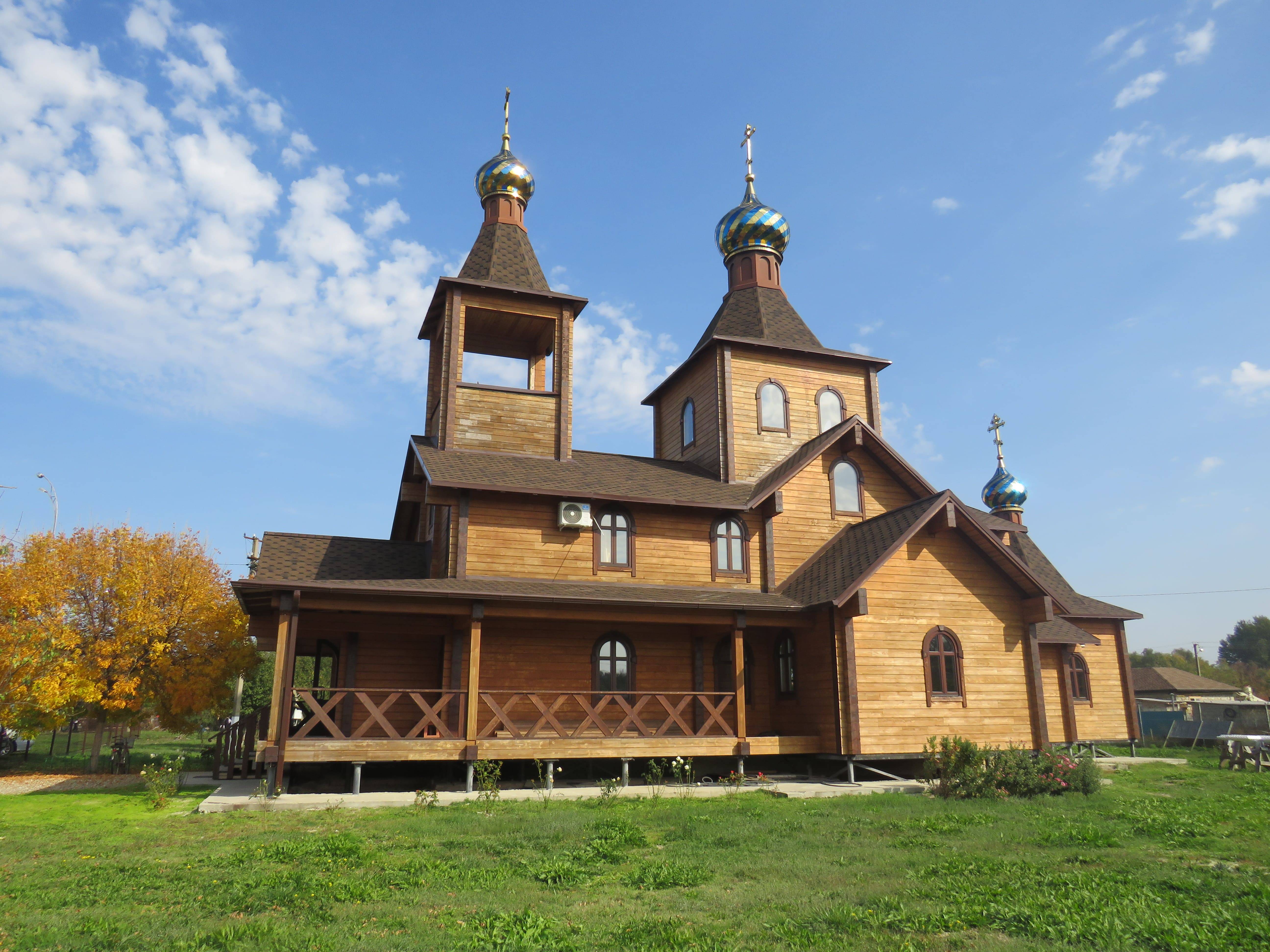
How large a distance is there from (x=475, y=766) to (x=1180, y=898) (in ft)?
35.4

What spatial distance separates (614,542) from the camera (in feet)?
58.7

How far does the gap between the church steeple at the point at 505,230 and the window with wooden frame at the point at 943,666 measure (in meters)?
11.0

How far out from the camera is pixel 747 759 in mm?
17125

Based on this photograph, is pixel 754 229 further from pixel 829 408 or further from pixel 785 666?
pixel 785 666

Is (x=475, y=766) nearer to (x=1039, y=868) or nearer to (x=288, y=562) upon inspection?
(x=288, y=562)

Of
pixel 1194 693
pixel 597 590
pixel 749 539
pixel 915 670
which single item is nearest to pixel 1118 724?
pixel 915 670

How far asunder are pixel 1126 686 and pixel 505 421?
64.5ft

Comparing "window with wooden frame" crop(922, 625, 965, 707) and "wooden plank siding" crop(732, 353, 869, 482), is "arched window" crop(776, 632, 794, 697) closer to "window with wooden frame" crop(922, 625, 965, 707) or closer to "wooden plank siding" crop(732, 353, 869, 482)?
"window with wooden frame" crop(922, 625, 965, 707)

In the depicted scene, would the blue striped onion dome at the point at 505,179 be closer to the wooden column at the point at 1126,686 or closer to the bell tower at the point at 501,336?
the bell tower at the point at 501,336

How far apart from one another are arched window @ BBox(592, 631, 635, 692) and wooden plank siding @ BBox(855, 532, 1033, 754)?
437 cm

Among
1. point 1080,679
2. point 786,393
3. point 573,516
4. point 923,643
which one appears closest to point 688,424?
point 786,393

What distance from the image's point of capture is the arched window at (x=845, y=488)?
20.0 metres

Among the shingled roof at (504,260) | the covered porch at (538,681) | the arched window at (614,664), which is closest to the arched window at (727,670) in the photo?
the covered porch at (538,681)

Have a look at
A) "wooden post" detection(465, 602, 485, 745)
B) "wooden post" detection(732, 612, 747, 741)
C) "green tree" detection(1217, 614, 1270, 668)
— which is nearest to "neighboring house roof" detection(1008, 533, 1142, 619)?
"wooden post" detection(732, 612, 747, 741)
